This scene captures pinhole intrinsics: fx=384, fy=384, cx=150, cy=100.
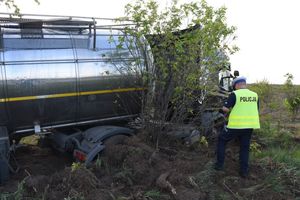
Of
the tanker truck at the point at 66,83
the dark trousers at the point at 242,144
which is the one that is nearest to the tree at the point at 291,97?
the dark trousers at the point at 242,144

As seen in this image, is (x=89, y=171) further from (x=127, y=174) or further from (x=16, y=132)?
(x=16, y=132)

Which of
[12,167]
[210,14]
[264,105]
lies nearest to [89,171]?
[12,167]

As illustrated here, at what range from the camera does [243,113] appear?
6.34m

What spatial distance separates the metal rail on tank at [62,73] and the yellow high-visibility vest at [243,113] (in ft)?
5.89

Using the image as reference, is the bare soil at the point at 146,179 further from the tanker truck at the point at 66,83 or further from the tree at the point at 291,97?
the tree at the point at 291,97

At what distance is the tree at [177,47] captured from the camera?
661 centimetres

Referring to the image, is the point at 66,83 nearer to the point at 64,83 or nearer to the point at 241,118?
the point at 64,83

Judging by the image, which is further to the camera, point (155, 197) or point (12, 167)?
point (12, 167)

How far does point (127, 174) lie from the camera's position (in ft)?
19.4

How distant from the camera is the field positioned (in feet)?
17.8

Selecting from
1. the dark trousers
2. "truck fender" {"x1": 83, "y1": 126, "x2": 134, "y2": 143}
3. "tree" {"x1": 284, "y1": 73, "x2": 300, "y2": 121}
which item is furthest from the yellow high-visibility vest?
"tree" {"x1": 284, "y1": 73, "x2": 300, "y2": 121}

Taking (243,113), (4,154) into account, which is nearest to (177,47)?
(243,113)

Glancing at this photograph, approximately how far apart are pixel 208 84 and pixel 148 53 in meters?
1.23

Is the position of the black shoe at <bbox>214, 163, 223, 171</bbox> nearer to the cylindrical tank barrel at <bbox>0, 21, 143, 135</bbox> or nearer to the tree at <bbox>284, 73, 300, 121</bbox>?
the cylindrical tank barrel at <bbox>0, 21, 143, 135</bbox>
